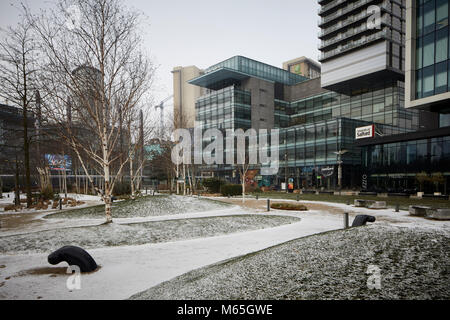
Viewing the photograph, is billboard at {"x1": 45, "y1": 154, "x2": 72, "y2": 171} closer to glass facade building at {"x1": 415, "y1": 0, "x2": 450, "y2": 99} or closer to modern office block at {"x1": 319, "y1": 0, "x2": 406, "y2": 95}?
glass facade building at {"x1": 415, "y1": 0, "x2": 450, "y2": 99}

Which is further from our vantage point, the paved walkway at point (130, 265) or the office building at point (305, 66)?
the office building at point (305, 66)

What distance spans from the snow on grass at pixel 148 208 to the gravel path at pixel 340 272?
1236 centimetres

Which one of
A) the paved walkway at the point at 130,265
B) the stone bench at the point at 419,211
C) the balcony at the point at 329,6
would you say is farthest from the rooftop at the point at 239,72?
the paved walkway at the point at 130,265

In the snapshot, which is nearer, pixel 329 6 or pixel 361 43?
pixel 361 43

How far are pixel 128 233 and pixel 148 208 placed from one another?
7365 millimetres

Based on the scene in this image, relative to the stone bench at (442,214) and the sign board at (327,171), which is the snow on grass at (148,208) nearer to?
the stone bench at (442,214)

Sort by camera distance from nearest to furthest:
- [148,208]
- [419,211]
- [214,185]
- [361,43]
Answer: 1. [419,211]
2. [148,208]
3. [214,185]
4. [361,43]

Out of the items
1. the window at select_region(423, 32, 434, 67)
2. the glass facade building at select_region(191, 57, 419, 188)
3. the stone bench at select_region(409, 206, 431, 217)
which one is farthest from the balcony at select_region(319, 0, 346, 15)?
the stone bench at select_region(409, 206, 431, 217)

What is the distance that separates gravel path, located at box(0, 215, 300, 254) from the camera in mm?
9428

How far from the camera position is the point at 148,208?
1808 cm

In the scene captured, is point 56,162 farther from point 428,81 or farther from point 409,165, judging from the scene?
point 409,165

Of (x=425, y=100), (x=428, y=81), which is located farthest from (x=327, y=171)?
(x=428, y=81)

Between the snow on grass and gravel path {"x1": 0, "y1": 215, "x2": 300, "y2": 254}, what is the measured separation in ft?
15.6

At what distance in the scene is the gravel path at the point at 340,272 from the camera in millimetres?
3740
